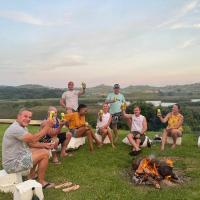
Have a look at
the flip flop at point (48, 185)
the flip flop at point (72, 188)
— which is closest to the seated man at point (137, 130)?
the flip flop at point (72, 188)

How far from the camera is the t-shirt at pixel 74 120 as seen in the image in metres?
11.5

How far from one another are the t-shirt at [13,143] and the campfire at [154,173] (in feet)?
8.96

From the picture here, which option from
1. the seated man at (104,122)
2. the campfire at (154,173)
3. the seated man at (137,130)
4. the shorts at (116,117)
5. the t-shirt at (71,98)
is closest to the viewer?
the campfire at (154,173)

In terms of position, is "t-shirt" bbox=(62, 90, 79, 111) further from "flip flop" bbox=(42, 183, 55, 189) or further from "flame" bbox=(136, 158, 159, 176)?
"flip flop" bbox=(42, 183, 55, 189)

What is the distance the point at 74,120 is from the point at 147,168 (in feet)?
13.3

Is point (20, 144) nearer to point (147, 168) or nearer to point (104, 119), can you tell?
point (147, 168)

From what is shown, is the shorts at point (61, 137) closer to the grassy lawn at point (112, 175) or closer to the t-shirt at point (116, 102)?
the grassy lawn at point (112, 175)

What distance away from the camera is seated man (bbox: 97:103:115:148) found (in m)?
12.1

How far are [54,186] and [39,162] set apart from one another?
2.16 ft

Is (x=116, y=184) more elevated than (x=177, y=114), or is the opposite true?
(x=177, y=114)

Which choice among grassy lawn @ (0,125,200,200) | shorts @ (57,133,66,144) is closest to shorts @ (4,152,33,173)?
grassy lawn @ (0,125,200,200)

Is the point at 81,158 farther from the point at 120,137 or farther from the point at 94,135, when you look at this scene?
the point at 120,137

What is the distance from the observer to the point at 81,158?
34.4 feet

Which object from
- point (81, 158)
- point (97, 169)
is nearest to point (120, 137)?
point (81, 158)
